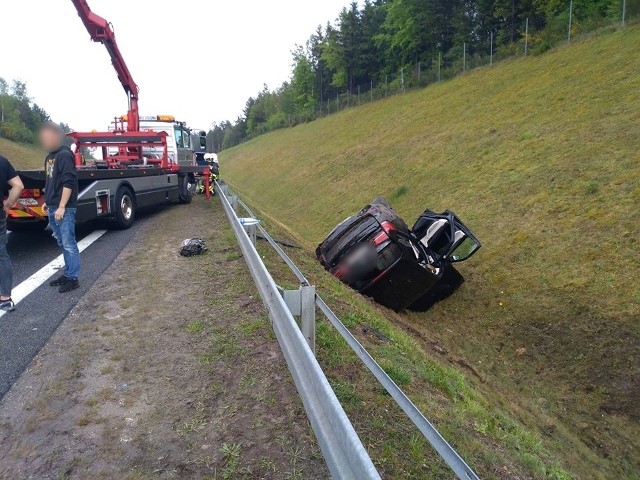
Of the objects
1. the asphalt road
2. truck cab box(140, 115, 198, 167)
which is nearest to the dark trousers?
the asphalt road

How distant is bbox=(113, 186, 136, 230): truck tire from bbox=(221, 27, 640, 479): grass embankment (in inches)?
169

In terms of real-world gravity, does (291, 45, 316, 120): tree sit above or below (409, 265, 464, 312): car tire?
above

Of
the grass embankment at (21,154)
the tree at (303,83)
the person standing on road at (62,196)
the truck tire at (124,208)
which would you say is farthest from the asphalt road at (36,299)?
the tree at (303,83)

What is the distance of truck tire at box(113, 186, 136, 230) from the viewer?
948 cm

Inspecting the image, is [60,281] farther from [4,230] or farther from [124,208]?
[124,208]

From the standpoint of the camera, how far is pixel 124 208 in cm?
998

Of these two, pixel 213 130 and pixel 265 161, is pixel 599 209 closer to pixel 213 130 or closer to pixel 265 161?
pixel 265 161

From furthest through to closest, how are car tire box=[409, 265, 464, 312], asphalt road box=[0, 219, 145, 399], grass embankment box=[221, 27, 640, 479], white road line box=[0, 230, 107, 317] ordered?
1. car tire box=[409, 265, 464, 312]
2. white road line box=[0, 230, 107, 317]
3. grass embankment box=[221, 27, 640, 479]
4. asphalt road box=[0, 219, 145, 399]

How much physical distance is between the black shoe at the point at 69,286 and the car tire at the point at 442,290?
18.8ft

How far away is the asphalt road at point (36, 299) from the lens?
399 centimetres

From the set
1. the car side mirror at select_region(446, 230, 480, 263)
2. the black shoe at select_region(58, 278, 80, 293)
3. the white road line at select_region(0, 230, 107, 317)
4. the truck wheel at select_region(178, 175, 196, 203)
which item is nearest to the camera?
the white road line at select_region(0, 230, 107, 317)

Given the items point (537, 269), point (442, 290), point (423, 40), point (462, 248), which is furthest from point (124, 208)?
point (423, 40)

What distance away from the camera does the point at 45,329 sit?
4.52 metres

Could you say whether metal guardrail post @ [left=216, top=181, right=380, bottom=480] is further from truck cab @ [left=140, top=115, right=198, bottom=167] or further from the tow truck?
truck cab @ [left=140, top=115, right=198, bottom=167]
